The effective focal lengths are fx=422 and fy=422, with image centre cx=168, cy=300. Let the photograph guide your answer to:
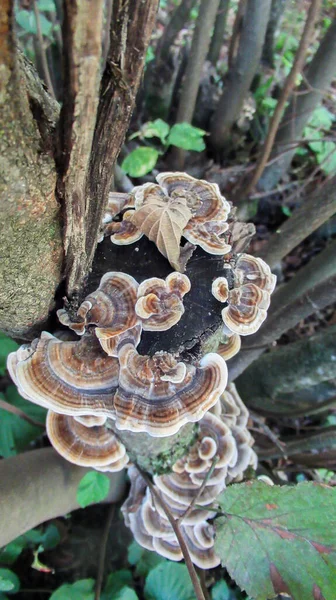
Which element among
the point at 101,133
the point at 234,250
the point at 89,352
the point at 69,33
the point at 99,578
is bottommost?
the point at 99,578

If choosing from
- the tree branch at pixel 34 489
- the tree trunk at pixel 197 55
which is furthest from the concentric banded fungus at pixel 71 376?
the tree trunk at pixel 197 55

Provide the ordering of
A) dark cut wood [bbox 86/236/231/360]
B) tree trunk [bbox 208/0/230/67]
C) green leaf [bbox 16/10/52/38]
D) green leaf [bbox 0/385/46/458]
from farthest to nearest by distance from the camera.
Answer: tree trunk [bbox 208/0/230/67], green leaf [bbox 16/10/52/38], green leaf [bbox 0/385/46/458], dark cut wood [bbox 86/236/231/360]

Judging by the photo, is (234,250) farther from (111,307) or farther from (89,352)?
(89,352)

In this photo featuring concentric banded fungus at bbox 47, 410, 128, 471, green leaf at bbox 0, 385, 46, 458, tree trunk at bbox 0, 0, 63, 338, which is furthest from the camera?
green leaf at bbox 0, 385, 46, 458

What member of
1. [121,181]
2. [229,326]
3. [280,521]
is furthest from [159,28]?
[280,521]

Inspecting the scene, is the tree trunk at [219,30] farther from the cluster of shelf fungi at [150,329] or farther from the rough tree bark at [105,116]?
the rough tree bark at [105,116]

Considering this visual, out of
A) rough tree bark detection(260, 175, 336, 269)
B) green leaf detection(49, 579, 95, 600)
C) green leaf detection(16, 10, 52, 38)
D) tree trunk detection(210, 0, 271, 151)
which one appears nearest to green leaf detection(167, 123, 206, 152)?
tree trunk detection(210, 0, 271, 151)

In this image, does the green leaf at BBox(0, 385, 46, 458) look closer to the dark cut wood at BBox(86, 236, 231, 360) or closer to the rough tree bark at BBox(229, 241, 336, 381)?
the rough tree bark at BBox(229, 241, 336, 381)
